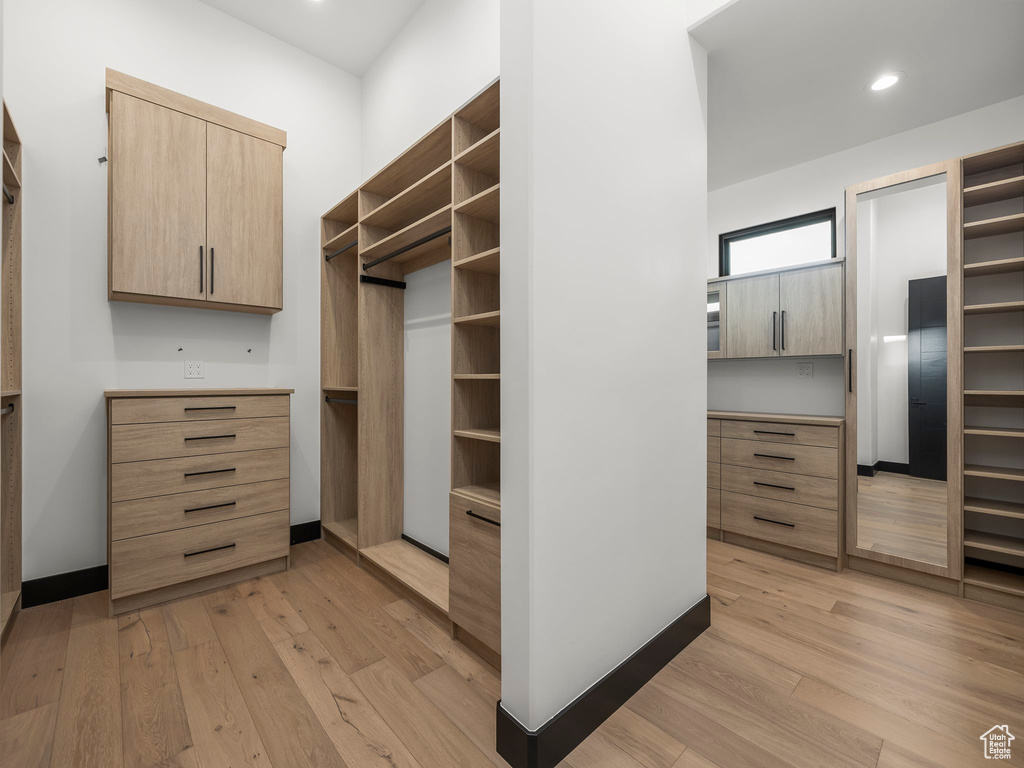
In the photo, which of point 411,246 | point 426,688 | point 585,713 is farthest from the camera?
point 411,246

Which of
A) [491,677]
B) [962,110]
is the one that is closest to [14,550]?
[491,677]

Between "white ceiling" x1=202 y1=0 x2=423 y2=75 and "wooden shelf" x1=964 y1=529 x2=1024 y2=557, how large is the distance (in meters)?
4.22

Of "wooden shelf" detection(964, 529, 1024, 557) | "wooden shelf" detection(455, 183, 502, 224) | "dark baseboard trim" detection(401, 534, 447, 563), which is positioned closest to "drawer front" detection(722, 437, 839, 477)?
"wooden shelf" detection(964, 529, 1024, 557)

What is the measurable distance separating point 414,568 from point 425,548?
0.75 ft

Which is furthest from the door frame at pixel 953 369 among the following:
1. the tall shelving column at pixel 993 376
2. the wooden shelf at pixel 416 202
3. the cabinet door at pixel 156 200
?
the cabinet door at pixel 156 200

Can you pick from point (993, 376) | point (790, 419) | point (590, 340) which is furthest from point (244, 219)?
point (993, 376)

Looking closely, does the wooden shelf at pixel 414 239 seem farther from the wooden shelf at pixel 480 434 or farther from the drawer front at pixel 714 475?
the drawer front at pixel 714 475

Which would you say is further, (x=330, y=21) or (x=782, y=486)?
(x=330, y=21)

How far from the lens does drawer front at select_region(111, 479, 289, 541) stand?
2.15 meters

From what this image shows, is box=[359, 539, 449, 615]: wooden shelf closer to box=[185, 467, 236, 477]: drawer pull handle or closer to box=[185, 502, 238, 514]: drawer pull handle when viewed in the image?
box=[185, 502, 238, 514]: drawer pull handle

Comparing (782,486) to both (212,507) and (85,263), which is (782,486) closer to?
(212,507)

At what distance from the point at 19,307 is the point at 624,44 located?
9.51ft

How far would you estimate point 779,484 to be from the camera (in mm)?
2854

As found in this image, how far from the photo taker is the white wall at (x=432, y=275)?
2.55 m
